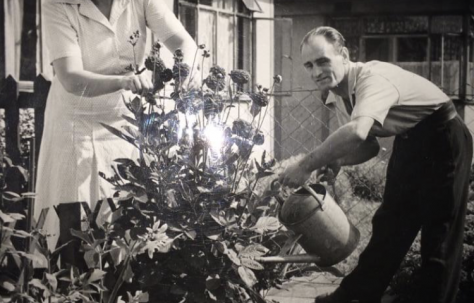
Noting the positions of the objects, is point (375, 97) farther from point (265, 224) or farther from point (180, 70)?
point (180, 70)

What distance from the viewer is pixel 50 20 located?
9.18ft

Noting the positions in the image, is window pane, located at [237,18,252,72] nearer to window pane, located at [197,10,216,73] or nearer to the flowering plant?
window pane, located at [197,10,216,73]

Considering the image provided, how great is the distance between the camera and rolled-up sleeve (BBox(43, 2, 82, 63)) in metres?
2.75

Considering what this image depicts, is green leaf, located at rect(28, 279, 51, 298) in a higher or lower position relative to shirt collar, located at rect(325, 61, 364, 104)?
lower

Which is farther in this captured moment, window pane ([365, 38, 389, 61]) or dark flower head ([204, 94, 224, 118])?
window pane ([365, 38, 389, 61])

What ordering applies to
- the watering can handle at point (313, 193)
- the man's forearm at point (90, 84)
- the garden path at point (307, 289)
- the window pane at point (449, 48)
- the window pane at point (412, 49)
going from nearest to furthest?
the watering can handle at point (313, 193) < the man's forearm at point (90, 84) < the garden path at point (307, 289) < the window pane at point (412, 49) < the window pane at point (449, 48)

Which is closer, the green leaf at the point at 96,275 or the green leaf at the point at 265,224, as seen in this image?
the green leaf at the point at 96,275

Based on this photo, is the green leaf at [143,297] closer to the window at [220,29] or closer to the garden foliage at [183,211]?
the garden foliage at [183,211]

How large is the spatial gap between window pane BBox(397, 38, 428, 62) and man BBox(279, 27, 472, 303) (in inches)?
33.4

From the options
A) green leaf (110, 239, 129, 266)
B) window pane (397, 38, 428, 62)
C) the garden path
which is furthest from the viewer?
window pane (397, 38, 428, 62)

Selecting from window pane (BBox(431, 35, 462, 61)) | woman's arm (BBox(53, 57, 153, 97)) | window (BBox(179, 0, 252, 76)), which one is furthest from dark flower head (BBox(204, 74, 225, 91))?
window pane (BBox(431, 35, 462, 61))

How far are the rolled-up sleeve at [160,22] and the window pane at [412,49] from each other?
1.34 m

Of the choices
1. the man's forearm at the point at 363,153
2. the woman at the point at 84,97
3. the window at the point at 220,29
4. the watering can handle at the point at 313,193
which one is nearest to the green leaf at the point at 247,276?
the watering can handle at the point at 313,193

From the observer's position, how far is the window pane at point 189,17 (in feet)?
12.4
